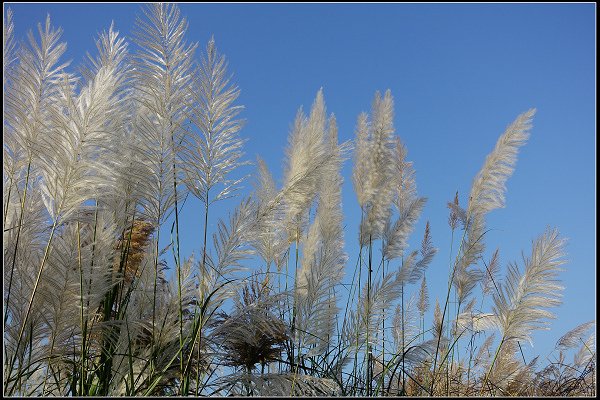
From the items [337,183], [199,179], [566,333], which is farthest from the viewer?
[566,333]

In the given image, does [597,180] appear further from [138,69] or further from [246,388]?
[138,69]

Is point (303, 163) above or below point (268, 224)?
above

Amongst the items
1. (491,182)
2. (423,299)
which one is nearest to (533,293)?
(491,182)

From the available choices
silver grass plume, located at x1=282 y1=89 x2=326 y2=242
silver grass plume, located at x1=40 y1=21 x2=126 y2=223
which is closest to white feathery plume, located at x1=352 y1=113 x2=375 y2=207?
silver grass plume, located at x1=282 y1=89 x2=326 y2=242

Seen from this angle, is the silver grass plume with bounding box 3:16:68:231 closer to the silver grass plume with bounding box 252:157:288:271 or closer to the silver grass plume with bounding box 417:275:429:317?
the silver grass plume with bounding box 252:157:288:271

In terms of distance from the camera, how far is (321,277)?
367 cm

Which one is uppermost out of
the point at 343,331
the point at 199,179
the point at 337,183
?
the point at 337,183

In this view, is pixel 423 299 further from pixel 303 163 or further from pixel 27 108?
pixel 27 108

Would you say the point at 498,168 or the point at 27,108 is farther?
the point at 498,168

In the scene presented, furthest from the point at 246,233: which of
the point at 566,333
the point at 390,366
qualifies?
the point at 566,333

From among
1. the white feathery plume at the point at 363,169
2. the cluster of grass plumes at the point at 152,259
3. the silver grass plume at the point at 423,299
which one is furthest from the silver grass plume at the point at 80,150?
the silver grass plume at the point at 423,299

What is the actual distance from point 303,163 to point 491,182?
1339 millimetres

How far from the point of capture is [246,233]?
3.28m

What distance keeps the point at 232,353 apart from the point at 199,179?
42.1 inches
